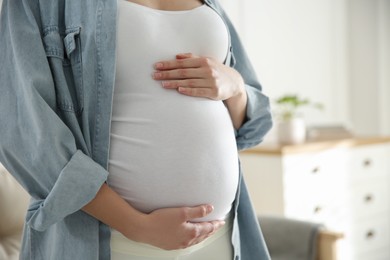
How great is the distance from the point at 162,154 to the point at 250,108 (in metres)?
0.25

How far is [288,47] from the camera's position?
116 inches

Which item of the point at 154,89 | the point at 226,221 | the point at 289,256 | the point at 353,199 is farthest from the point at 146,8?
the point at 353,199

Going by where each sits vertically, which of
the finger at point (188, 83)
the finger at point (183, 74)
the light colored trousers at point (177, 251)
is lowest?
the light colored trousers at point (177, 251)

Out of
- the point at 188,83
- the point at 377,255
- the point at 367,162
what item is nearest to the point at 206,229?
the point at 188,83

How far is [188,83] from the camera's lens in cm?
84

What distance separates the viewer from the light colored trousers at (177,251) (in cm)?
79

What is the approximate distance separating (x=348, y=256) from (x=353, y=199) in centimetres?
30

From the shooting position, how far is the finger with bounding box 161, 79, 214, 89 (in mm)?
818

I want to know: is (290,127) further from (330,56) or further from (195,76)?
Answer: (195,76)

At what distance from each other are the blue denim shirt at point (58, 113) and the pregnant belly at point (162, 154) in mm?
36

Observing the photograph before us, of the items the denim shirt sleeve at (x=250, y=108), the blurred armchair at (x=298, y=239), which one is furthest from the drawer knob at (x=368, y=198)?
the denim shirt sleeve at (x=250, y=108)

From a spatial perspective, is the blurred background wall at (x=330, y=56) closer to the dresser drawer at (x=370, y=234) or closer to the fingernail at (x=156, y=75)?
the dresser drawer at (x=370, y=234)

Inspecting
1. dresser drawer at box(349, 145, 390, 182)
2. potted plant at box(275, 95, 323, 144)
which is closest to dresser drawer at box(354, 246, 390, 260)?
dresser drawer at box(349, 145, 390, 182)

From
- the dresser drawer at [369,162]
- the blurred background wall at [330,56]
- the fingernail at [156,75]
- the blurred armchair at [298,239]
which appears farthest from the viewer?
the blurred background wall at [330,56]
